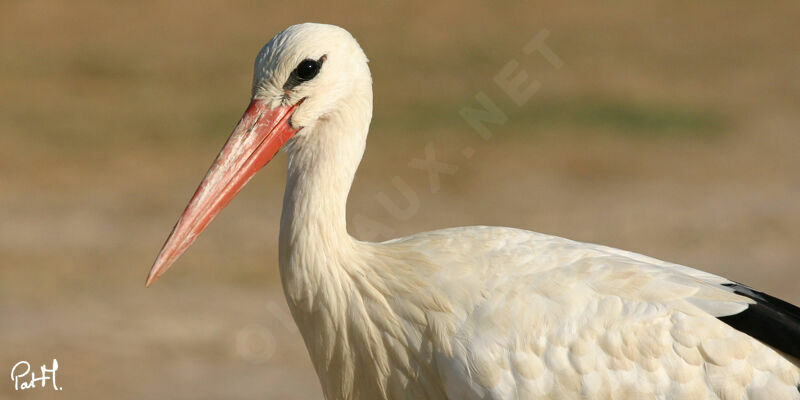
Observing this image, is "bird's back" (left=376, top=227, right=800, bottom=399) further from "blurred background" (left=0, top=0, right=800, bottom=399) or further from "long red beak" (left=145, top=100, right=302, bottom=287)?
"blurred background" (left=0, top=0, right=800, bottom=399)

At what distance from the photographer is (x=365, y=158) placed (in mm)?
10523

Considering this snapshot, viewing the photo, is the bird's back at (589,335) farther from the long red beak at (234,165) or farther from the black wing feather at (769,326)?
the long red beak at (234,165)

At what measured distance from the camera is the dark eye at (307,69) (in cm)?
333

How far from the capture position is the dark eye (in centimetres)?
333

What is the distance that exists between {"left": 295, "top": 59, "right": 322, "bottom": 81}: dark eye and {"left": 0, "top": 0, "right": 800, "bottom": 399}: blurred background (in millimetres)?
3671

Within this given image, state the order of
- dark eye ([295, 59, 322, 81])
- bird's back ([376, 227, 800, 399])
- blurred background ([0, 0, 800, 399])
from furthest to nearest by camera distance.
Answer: blurred background ([0, 0, 800, 399]), dark eye ([295, 59, 322, 81]), bird's back ([376, 227, 800, 399])

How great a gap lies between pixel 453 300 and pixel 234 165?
2.70ft

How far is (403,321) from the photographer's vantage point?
334 cm

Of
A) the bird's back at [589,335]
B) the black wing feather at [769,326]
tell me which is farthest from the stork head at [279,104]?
the black wing feather at [769,326]

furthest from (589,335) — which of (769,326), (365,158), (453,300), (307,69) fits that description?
(365,158)

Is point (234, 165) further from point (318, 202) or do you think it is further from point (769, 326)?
point (769, 326)

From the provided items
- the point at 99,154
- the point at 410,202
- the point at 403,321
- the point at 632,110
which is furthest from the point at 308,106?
the point at 632,110

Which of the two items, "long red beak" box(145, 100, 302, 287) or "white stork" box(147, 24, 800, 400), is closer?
"white stork" box(147, 24, 800, 400)

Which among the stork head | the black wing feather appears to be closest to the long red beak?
the stork head
